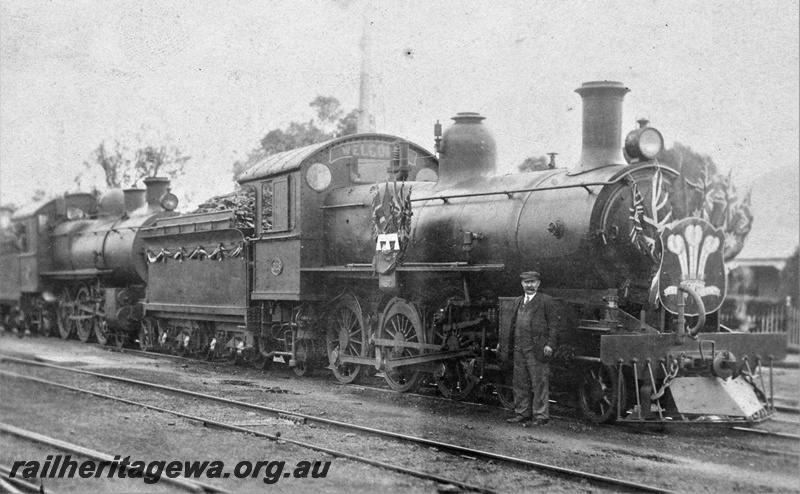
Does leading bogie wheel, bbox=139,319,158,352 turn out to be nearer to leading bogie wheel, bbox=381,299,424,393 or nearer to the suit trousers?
leading bogie wheel, bbox=381,299,424,393

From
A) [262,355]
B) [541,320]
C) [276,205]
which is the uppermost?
[276,205]

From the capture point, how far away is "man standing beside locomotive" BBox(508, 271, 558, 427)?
932 cm

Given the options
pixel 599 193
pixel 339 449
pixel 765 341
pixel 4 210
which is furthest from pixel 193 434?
pixel 4 210

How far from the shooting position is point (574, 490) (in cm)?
669

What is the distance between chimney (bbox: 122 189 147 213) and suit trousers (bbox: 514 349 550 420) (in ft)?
50.8

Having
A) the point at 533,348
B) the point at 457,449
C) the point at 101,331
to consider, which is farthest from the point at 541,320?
the point at 101,331

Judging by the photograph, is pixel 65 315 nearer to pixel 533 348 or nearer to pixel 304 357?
pixel 304 357

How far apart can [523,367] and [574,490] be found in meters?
2.89

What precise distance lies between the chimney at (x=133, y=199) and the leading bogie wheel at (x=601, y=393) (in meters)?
15.9

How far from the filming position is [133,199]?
2247 cm

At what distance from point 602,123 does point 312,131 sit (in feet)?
66.8

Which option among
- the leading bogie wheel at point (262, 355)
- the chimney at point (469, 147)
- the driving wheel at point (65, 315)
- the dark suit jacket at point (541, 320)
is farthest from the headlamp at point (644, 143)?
the driving wheel at point (65, 315)

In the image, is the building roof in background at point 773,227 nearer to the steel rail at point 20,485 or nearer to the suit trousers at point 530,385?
the suit trousers at point 530,385

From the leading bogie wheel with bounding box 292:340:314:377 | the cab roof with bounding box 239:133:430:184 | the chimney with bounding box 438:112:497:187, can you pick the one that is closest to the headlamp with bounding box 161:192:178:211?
the cab roof with bounding box 239:133:430:184
